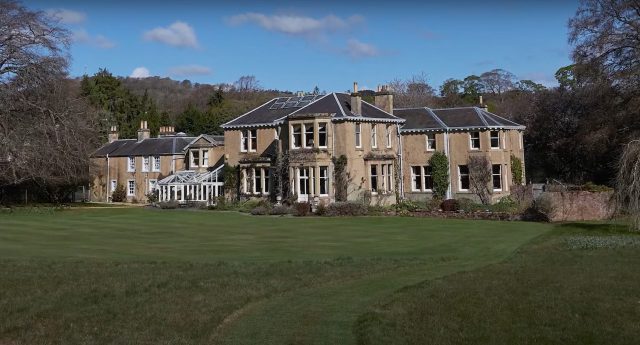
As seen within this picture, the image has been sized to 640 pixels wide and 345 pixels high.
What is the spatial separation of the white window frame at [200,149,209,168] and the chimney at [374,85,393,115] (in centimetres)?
1592

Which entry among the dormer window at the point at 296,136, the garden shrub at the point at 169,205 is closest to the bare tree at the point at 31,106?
the garden shrub at the point at 169,205

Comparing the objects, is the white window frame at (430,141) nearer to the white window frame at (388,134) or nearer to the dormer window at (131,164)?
the white window frame at (388,134)

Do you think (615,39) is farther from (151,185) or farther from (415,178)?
(151,185)

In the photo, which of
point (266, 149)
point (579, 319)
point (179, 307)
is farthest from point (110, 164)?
point (579, 319)

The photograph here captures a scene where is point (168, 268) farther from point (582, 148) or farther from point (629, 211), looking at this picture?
point (582, 148)

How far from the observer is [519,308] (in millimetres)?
9773

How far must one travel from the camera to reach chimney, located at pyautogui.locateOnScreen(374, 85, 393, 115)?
45594 mm

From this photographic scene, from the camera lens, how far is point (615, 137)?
39.2 meters

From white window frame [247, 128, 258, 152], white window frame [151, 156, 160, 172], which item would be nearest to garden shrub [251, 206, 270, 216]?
white window frame [247, 128, 258, 152]

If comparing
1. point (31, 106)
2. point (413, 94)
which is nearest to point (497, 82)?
point (413, 94)

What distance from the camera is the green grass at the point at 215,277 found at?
29.2 feet

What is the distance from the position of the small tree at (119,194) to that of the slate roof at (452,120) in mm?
27972

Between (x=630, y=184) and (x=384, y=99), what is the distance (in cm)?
2532

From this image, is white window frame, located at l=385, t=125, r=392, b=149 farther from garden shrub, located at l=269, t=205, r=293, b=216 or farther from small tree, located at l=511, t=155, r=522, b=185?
garden shrub, located at l=269, t=205, r=293, b=216
